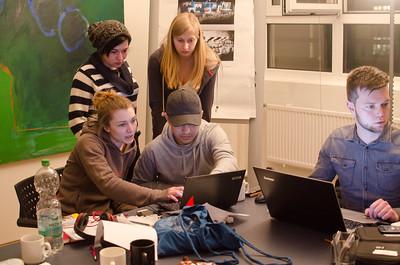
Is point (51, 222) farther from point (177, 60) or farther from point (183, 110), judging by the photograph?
point (177, 60)

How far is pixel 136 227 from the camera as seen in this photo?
71.1 inches

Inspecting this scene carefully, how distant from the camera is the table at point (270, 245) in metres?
1.68

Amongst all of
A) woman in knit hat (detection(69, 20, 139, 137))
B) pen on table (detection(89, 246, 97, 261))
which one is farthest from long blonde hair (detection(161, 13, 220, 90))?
pen on table (detection(89, 246, 97, 261))

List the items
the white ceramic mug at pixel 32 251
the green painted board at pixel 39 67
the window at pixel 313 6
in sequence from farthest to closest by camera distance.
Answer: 1. the window at pixel 313 6
2. the green painted board at pixel 39 67
3. the white ceramic mug at pixel 32 251

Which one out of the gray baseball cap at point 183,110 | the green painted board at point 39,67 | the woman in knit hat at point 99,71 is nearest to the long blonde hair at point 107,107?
the gray baseball cap at point 183,110

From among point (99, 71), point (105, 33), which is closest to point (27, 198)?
point (99, 71)

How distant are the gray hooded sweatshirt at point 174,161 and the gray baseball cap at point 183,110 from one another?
113 mm

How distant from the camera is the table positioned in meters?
1.68

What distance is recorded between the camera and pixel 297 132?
4504 mm

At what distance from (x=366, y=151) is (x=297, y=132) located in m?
2.23

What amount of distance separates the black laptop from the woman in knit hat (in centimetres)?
115

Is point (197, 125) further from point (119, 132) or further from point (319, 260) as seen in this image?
point (319, 260)

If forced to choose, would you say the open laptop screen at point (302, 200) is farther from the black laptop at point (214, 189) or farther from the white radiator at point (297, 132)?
the white radiator at point (297, 132)

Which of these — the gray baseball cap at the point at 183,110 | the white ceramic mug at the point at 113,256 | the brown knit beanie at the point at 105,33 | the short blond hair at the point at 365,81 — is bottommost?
the white ceramic mug at the point at 113,256
